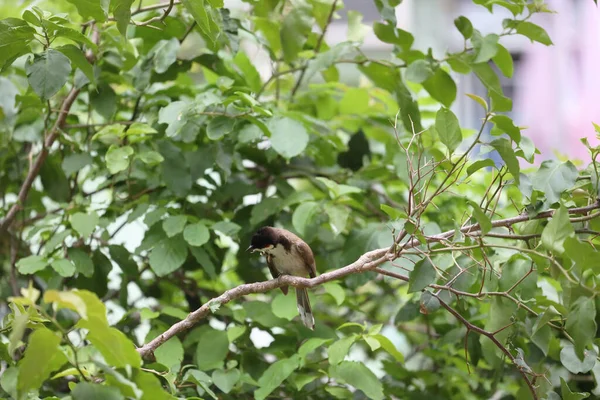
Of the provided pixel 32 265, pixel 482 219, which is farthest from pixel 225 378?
pixel 482 219

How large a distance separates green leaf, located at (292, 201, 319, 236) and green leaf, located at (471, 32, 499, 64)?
733 mm

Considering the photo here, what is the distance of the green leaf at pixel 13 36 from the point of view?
6.34 ft

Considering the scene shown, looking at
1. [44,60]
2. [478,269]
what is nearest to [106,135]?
[44,60]

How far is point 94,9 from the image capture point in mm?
1999

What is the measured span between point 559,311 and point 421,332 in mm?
1775

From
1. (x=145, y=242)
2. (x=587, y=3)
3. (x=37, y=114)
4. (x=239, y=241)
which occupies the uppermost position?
(x=37, y=114)

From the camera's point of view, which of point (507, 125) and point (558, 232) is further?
point (507, 125)

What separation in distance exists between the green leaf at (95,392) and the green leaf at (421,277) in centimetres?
73

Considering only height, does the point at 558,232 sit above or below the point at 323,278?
above

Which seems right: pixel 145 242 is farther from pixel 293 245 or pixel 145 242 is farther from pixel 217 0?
pixel 217 0

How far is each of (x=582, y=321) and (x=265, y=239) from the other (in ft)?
4.22

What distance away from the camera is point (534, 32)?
2482 millimetres

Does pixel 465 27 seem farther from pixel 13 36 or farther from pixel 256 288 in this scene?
pixel 13 36

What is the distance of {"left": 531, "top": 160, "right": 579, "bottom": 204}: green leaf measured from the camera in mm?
1912
